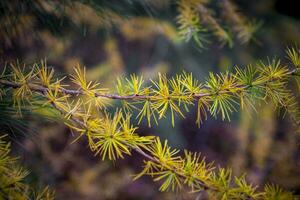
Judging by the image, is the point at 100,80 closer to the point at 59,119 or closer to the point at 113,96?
the point at 59,119

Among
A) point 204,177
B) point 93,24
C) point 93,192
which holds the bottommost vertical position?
point 93,192

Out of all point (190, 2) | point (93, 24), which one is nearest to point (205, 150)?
point (93, 24)

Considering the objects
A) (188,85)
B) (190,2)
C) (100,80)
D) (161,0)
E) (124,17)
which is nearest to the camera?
(188,85)

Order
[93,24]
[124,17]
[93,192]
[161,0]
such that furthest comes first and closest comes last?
[93,192], [93,24], [161,0], [124,17]

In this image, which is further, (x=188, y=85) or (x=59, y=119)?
(x=59, y=119)

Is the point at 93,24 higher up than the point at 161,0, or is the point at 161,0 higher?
the point at 161,0

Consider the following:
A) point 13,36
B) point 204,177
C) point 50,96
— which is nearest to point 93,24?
point 13,36

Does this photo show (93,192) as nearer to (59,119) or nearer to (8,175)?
(59,119)
